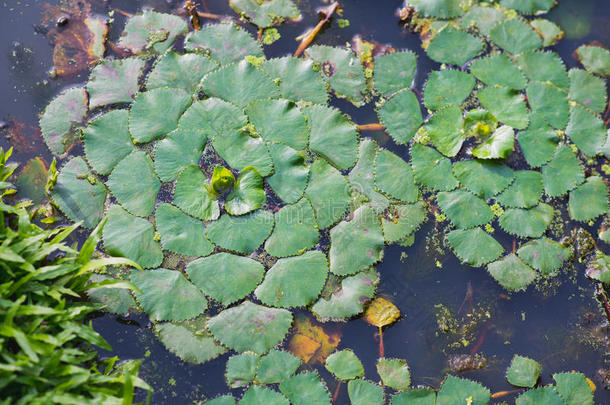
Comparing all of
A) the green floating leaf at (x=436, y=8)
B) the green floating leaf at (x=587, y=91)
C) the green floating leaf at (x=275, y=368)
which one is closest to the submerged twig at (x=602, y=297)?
the green floating leaf at (x=587, y=91)

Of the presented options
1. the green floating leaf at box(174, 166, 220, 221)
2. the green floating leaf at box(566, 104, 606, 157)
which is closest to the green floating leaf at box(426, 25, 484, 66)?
the green floating leaf at box(566, 104, 606, 157)

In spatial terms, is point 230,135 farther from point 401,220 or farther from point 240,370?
point 240,370

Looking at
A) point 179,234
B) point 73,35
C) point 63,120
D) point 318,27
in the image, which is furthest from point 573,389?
point 73,35

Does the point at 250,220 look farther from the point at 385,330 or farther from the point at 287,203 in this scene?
the point at 385,330

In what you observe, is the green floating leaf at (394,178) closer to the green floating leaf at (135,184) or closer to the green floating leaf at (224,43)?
the green floating leaf at (224,43)

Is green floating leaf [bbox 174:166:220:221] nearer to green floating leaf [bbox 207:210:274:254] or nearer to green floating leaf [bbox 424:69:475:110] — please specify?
green floating leaf [bbox 207:210:274:254]
